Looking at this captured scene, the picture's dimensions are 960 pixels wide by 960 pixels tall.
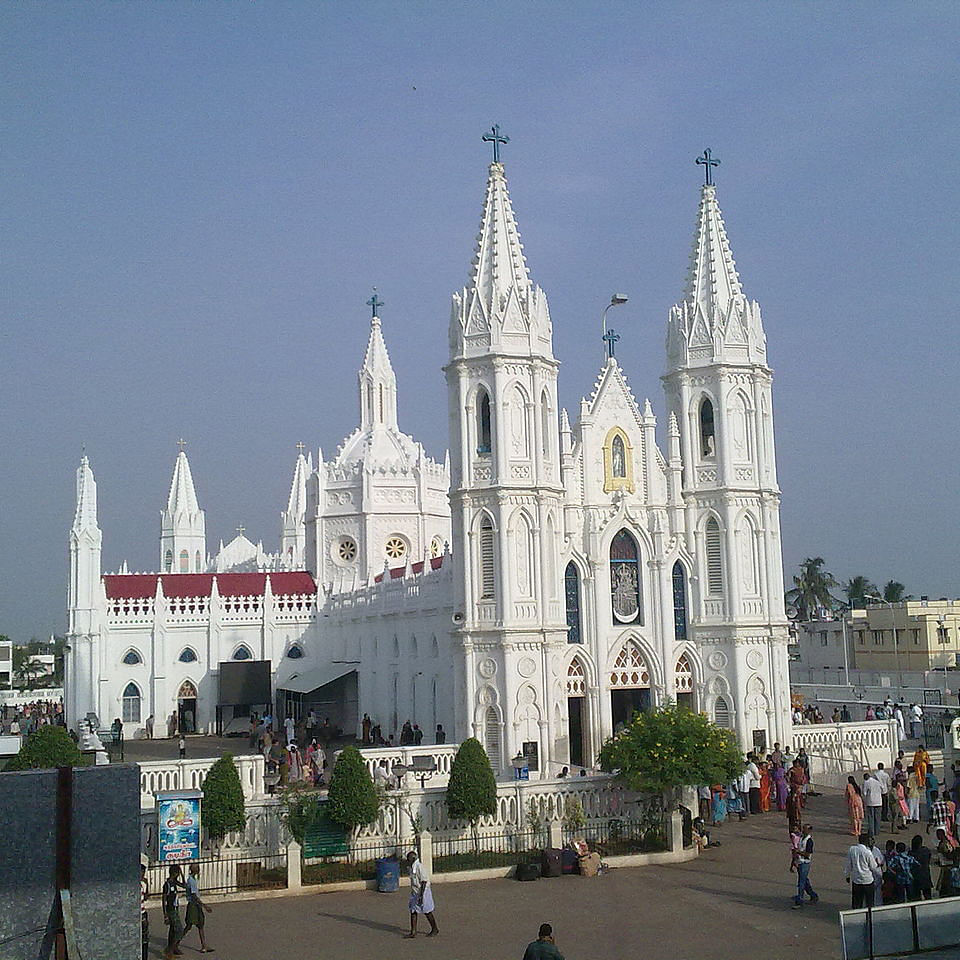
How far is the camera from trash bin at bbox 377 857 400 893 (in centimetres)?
2222

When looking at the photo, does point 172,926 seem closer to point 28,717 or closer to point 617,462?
point 617,462

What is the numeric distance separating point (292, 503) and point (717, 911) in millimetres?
62294

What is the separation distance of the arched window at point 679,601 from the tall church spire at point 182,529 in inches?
1947

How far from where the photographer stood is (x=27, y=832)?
8602mm

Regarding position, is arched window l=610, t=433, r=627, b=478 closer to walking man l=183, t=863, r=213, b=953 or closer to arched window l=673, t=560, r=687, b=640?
arched window l=673, t=560, r=687, b=640

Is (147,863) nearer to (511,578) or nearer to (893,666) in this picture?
(511,578)

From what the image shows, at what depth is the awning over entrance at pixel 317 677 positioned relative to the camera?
48594 mm

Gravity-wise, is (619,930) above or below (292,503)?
below

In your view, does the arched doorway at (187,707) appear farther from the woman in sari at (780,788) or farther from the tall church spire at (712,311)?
the woman in sari at (780,788)

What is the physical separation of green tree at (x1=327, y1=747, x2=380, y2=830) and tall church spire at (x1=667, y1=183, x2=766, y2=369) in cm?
1945

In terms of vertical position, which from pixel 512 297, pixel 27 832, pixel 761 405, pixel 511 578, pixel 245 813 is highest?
pixel 512 297

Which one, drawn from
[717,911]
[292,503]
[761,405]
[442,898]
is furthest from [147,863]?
[292,503]

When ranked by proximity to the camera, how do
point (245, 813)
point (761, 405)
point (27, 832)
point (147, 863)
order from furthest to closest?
point (761, 405), point (245, 813), point (147, 863), point (27, 832)

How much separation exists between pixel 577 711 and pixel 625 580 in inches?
171
